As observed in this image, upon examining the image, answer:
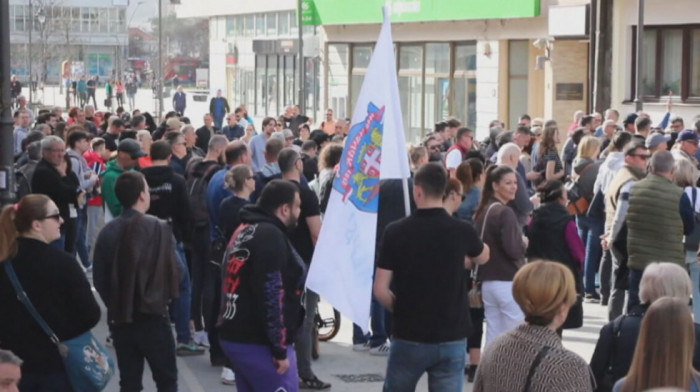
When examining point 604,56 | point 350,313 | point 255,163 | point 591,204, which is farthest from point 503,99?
point 350,313

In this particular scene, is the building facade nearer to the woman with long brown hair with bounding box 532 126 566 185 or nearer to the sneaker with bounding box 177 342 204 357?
the woman with long brown hair with bounding box 532 126 566 185

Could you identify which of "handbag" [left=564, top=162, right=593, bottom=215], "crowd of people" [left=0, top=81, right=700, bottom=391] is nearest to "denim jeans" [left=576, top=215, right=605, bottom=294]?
"crowd of people" [left=0, top=81, right=700, bottom=391]

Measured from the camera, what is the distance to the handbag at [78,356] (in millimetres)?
6879

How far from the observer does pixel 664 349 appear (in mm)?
5270

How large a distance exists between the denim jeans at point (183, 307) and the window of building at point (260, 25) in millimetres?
45844

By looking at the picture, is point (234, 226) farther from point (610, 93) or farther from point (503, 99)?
point (503, 99)

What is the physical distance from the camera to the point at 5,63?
12641 millimetres

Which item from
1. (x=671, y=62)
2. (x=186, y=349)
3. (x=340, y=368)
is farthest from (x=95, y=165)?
(x=671, y=62)

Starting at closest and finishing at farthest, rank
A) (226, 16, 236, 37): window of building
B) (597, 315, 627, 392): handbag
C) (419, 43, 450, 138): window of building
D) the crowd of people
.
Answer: the crowd of people
(597, 315, 627, 392): handbag
(419, 43, 450, 138): window of building
(226, 16, 236, 37): window of building

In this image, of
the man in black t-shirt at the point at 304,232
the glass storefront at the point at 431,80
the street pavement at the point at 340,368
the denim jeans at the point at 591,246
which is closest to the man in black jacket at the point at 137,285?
the man in black t-shirt at the point at 304,232

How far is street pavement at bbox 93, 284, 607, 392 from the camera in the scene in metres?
10.6

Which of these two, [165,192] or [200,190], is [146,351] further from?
[200,190]

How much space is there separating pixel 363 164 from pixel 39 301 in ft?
8.48

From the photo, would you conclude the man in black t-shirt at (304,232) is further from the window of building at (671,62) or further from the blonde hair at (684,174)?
the window of building at (671,62)
